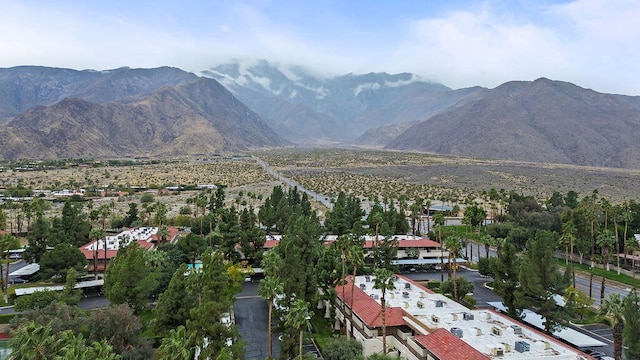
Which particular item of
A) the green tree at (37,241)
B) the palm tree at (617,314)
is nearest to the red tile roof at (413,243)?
the palm tree at (617,314)

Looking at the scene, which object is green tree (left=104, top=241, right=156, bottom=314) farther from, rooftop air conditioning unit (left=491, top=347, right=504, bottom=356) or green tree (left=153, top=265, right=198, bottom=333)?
rooftop air conditioning unit (left=491, top=347, right=504, bottom=356)

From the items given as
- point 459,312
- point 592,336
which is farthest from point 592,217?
point 459,312

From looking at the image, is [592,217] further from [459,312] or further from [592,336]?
[459,312]

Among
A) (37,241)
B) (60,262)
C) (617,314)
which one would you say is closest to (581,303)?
(617,314)

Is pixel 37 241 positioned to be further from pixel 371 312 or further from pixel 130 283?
pixel 371 312

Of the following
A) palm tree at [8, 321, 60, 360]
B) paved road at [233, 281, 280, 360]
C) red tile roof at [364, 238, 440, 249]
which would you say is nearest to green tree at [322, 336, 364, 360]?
paved road at [233, 281, 280, 360]

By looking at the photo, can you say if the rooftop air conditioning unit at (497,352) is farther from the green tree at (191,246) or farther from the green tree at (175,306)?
the green tree at (191,246)
